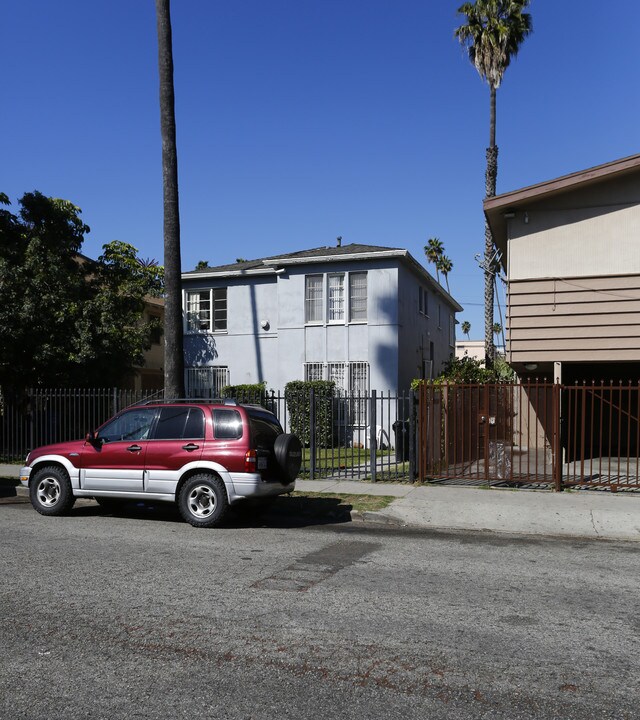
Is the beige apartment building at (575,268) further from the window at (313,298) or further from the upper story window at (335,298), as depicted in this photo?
the window at (313,298)

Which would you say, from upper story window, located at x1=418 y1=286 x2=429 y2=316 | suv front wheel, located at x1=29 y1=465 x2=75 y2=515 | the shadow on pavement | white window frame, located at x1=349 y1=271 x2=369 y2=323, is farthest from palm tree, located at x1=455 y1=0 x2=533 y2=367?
suv front wheel, located at x1=29 y1=465 x2=75 y2=515

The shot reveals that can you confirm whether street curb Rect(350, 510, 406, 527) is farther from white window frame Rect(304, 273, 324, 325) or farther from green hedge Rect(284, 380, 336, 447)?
white window frame Rect(304, 273, 324, 325)

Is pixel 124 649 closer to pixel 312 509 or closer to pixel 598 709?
pixel 598 709

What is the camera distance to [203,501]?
10070 millimetres

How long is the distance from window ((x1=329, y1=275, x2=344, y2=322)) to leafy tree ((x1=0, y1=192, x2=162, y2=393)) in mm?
6086

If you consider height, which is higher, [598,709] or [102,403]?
[102,403]

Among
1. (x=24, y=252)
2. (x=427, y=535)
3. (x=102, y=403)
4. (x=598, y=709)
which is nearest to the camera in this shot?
(x=598, y=709)

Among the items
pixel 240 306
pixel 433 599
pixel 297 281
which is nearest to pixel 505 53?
pixel 297 281

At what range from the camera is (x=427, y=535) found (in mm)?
9883

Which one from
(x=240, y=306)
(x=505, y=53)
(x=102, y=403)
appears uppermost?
(x=505, y=53)

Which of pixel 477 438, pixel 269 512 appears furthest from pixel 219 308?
pixel 269 512

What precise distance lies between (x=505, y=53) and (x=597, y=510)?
1899 cm

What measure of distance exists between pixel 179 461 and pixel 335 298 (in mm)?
13884

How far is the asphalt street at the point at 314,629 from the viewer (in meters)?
4.26
